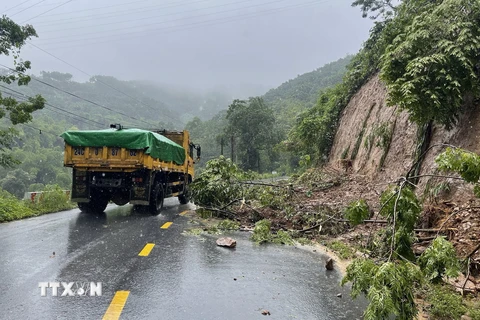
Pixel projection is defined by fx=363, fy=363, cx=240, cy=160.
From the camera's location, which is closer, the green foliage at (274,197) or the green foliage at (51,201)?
the green foliage at (274,197)

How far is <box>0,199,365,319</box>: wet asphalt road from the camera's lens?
4.04 m

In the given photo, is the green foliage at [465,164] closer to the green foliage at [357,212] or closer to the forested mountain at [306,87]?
the green foliage at [357,212]

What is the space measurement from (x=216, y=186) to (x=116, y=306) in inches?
318

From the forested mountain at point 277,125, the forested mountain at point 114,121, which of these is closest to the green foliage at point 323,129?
the forested mountain at point 277,125

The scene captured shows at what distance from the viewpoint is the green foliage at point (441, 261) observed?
4051mm

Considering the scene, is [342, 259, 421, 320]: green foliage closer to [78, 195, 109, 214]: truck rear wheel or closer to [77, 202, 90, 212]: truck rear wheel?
[78, 195, 109, 214]: truck rear wheel

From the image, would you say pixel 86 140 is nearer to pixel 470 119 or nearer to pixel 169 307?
pixel 169 307

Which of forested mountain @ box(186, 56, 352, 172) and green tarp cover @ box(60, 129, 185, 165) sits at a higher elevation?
forested mountain @ box(186, 56, 352, 172)

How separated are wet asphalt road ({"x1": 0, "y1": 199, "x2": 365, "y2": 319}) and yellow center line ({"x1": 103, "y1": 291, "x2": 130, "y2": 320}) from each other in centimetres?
2

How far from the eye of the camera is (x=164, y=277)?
5164mm

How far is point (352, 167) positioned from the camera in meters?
15.0

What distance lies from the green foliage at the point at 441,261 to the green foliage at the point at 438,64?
3.92 m

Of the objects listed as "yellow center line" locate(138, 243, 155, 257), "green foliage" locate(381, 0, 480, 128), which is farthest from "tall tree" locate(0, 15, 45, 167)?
"green foliage" locate(381, 0, 480, 128)

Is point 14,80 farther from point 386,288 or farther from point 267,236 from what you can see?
point 386,288
